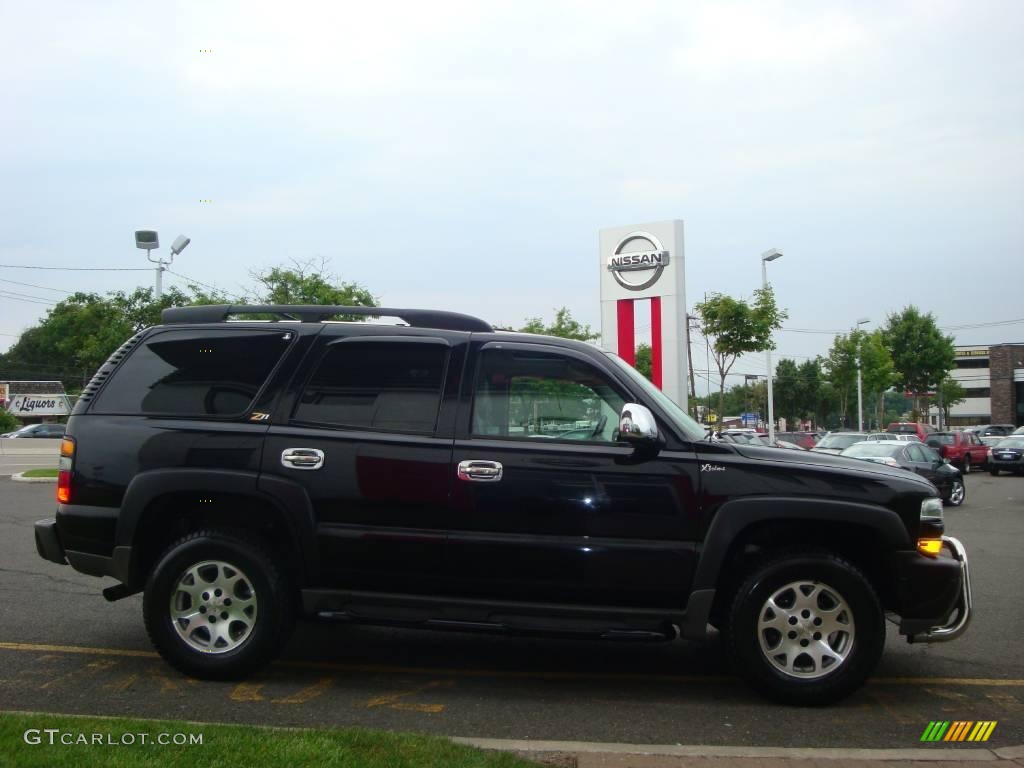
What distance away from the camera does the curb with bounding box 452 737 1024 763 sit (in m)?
4.15

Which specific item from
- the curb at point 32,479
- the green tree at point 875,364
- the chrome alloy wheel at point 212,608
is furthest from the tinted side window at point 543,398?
the green tree at point 875,364

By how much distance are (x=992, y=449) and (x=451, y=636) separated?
93.6 feet

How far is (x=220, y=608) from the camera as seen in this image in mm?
5191

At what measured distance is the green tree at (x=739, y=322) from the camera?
2847cm

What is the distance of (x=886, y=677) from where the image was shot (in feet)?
18.5

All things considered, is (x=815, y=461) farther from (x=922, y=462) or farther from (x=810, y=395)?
(x=810, y=395)

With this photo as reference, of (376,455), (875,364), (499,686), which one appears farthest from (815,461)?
(875,364)

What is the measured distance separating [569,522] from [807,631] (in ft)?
4.64

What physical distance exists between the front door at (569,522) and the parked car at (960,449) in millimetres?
28385

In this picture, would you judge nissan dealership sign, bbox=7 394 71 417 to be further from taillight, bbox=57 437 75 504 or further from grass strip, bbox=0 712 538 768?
grass strip, bbox=0 712 538 768

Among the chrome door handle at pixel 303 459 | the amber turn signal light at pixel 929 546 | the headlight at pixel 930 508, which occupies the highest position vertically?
the chrome door handle at pixel 303 459

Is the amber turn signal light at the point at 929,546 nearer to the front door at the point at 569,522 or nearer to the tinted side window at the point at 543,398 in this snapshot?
the front door at the point at 569,522

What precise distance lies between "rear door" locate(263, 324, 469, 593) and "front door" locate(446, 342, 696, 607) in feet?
0.52

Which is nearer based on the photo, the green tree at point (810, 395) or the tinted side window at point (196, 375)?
the tinted side window at point (196, 375)
